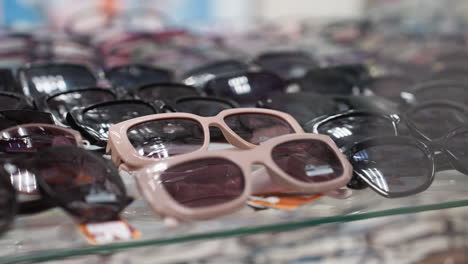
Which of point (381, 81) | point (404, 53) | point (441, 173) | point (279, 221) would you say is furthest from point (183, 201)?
point (404, 53)

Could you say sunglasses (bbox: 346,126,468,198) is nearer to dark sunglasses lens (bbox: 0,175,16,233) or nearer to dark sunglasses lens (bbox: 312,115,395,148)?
dark sunglasses lens (bbox: 312,115,395,148)

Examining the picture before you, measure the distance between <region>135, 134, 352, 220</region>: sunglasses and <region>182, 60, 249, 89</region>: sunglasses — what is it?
25cm

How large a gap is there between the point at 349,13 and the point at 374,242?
1.11m

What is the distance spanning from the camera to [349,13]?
1.63 metres

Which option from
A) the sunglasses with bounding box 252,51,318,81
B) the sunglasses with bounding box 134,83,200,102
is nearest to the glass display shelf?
the sunglasses with bounding box 134,83,200,102

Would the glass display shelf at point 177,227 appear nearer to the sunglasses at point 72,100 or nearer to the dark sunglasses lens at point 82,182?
the dark sunglasses lens at point 82,182

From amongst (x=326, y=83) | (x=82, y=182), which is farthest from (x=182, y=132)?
(x=326, y=83)

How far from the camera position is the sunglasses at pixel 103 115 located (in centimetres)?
49

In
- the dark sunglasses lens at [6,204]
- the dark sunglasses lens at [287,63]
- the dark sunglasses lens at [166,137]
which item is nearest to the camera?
the dark sunglasses lens at [6,204]

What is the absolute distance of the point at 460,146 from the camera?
1.66 ft

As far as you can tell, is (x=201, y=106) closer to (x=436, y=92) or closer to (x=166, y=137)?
(x=166, y=137)

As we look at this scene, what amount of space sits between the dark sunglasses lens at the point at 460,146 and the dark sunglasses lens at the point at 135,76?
35 centimetres

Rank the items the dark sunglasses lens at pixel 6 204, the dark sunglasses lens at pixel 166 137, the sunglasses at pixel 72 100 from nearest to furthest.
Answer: the dark sunglasses lens at pixel 6 204, the dark sunglasses lens at pixel 166 137, the sunglasses at pixel 72 100

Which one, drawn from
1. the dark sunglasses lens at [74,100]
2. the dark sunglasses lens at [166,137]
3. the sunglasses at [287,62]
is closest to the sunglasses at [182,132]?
the dark sunglasses lens at [166,137]
